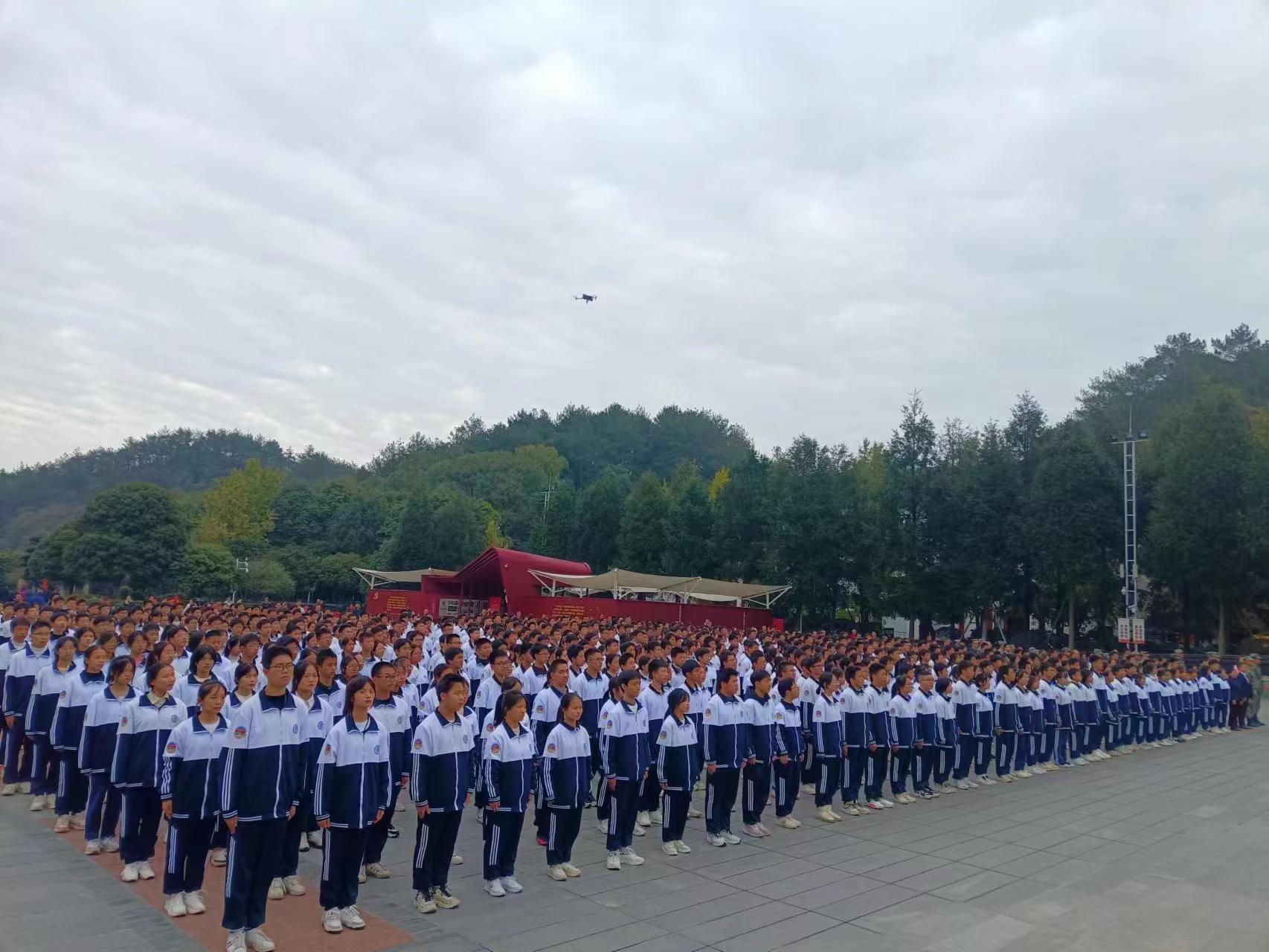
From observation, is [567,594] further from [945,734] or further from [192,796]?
[192,796]

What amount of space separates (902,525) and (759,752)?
26.1 metres

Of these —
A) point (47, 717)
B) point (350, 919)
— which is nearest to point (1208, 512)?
point (350, 919)

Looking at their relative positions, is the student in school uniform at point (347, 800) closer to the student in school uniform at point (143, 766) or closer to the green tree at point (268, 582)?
the student in school uniform at point (143, 766)

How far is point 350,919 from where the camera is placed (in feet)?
18.7

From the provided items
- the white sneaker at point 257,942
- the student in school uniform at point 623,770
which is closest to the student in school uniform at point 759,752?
the student in school uniform at point 623,770

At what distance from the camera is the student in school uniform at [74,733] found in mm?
7340

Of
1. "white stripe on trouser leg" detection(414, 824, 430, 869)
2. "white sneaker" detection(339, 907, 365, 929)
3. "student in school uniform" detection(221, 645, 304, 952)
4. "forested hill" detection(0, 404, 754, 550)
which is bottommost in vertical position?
"white sneaker" detection(339, 907, 365, 929)

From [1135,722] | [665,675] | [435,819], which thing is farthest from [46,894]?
[1135,722]

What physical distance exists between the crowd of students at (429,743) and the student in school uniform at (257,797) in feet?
0.05

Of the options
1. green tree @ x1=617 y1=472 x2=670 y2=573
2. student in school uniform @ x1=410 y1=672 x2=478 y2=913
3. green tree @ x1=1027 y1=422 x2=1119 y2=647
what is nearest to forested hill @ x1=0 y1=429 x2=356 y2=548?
green tree @ x1=617 y1=472 x2=670 y2=573

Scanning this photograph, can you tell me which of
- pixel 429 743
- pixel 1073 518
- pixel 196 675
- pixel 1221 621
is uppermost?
pixel 1073 518

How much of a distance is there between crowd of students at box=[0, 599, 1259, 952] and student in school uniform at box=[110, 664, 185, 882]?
13mm

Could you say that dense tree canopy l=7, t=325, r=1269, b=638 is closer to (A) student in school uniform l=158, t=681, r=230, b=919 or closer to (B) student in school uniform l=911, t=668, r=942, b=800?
(B) student in school uniform l=911, t=668, r=942, b=800

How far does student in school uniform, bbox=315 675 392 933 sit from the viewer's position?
561 cm
